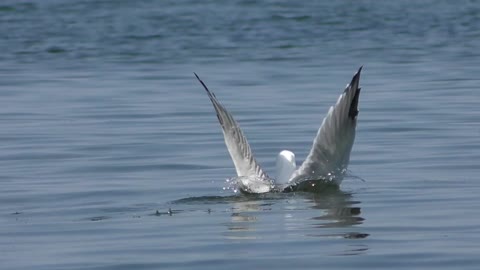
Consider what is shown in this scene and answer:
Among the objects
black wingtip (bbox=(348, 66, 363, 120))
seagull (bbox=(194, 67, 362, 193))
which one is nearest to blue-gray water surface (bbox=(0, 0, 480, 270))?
seagull (bbox=(194, 67, 362, 193))

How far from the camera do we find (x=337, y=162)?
10609mm

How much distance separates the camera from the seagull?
10445 millimetres

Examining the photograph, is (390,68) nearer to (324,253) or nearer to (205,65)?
(205,65)

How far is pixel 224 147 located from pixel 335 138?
333 cm

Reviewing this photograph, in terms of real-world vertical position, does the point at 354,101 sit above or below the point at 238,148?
above

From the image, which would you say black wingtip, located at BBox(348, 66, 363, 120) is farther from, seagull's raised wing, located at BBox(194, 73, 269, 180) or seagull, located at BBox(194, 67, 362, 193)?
seagull's raised wing, located at BBox(194, 73, 269, 180)

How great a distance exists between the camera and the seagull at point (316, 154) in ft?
34.3

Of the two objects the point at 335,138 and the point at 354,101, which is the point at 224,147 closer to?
the point at 335,138

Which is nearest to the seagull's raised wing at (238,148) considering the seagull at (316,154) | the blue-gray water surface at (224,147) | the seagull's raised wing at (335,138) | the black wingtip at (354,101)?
the seagull at (316,154)

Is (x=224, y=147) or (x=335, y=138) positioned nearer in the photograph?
(x=335, y=138)

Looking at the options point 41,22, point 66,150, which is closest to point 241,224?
point 66,150

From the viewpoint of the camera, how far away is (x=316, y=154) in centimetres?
1051

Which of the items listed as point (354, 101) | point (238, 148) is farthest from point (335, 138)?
point (238, 148)

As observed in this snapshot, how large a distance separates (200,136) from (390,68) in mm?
7442
